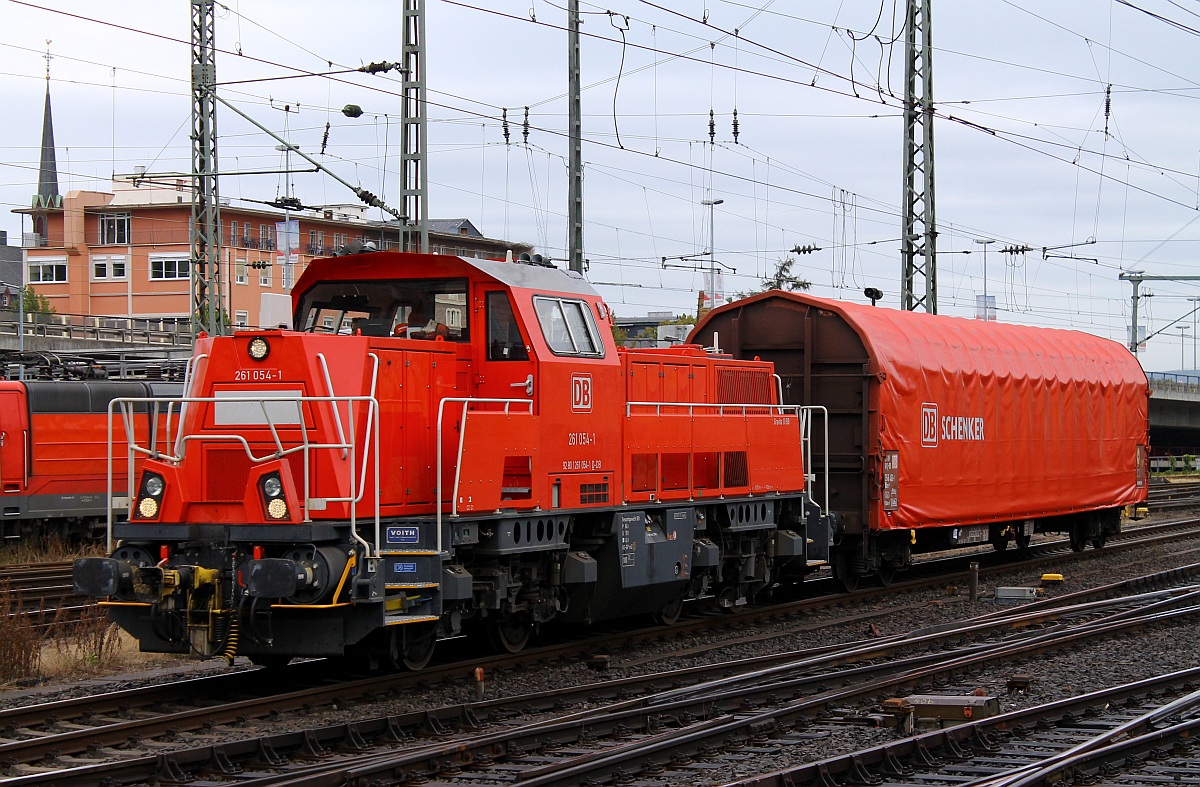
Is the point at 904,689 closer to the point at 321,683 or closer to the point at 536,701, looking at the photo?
the point at 536,701

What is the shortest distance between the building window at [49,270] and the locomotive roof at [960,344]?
64.8 metres

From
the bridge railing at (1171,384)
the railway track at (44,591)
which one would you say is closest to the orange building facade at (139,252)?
the bridge railing at (1171,384)

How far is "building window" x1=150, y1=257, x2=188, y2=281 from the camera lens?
235 ft

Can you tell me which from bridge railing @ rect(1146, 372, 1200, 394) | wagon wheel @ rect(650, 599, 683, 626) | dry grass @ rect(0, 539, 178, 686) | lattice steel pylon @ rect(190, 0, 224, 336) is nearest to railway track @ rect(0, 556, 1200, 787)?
dry grass @ rect(0, 539, 178, 686)

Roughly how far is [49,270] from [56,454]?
189 feet

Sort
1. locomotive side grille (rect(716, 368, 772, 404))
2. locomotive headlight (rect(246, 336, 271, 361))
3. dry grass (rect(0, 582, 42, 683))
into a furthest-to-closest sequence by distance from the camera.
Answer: locomotive side grille (rect(716, 368, 772, 404)) < dry grass (rect(0, 582, 42, 683)) < locomotive headlight (rect(246, 336, 271, 361))

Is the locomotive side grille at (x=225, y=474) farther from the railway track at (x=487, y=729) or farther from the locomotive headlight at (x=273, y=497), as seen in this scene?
the railway track at (x=487, y=729)

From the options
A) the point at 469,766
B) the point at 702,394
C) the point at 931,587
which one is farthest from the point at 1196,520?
the point at 469,766

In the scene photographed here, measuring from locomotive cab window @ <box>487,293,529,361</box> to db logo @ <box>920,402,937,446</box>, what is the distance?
811 centimetres

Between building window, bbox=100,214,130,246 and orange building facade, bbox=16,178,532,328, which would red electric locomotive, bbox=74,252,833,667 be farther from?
building window, bbox=100,214,130,246

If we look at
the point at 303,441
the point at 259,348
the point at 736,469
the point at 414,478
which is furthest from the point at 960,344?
the point at 303,441

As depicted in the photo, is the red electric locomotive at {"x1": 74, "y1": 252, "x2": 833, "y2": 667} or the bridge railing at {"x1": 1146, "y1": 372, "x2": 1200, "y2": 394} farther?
the bridge railing at {"x1": 1146, "y1": 372, "x2": 1200, "y2": 394}

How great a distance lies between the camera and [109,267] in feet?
239

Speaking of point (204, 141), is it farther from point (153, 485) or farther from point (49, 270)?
point (49, 270)
